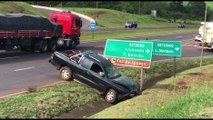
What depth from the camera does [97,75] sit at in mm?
17922

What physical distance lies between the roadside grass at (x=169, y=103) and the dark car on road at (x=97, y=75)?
795mm

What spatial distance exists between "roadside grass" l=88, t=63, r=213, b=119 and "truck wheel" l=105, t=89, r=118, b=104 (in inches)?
32.4

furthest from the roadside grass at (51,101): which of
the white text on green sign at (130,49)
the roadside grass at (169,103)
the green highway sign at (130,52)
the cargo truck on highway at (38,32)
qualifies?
the cargo truck on highway at (38,32)

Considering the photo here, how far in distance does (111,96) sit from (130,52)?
9.56 ft

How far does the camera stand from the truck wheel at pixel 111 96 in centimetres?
1720

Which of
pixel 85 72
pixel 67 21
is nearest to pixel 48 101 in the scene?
pixel 85 72

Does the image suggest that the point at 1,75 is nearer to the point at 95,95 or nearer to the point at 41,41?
the point at 95,95

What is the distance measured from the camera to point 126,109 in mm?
14062

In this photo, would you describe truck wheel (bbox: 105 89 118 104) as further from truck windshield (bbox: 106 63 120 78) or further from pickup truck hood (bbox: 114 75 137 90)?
truck windshield (bbox: 106 63 120 78)

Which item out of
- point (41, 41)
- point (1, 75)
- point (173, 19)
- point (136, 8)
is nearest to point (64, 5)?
point (136, 8)

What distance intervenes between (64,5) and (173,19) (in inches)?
1367

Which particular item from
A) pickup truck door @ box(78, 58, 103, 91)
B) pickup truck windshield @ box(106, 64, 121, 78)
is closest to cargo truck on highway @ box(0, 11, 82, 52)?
pickup truck door @ box(78, 58, 103, 91)

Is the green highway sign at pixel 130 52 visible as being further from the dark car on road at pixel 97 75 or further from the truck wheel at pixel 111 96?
the truck wheel at pixel 111 96

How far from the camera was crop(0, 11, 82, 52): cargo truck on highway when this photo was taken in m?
27.8
